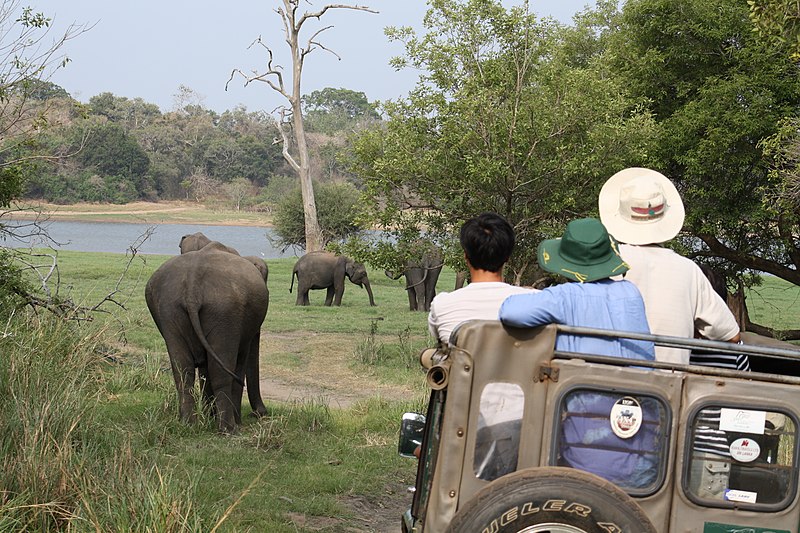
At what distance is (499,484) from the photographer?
3492 mm

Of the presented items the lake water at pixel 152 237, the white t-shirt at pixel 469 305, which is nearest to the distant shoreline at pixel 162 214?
the lake water at pixel 152 237

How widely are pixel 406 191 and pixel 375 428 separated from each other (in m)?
4.99

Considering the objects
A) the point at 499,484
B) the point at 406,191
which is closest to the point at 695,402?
the point at 499,484

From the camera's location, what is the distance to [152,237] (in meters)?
60.2

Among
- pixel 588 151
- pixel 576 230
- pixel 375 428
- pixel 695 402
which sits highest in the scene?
pixel 588 151

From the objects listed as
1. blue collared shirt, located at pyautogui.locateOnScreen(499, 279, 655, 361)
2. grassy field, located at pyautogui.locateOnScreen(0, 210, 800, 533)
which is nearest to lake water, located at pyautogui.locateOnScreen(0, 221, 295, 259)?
grassy field, located at pyautogui.locateOnScreen(0, 210, 800, 533)

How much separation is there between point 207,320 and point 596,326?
580cm

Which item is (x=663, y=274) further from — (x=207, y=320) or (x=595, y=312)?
(x=207, y=320)

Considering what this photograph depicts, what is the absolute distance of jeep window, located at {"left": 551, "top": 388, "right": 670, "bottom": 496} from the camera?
12.2 feet

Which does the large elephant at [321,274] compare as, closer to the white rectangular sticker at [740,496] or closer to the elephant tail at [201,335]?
the elephant tail at [201,335]

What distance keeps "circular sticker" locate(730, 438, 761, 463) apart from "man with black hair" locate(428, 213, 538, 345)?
44.2 inches

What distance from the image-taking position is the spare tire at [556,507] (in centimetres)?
341

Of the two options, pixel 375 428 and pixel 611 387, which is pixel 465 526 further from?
pixel 375 428

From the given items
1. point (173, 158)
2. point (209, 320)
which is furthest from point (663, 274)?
point (173, 158)
